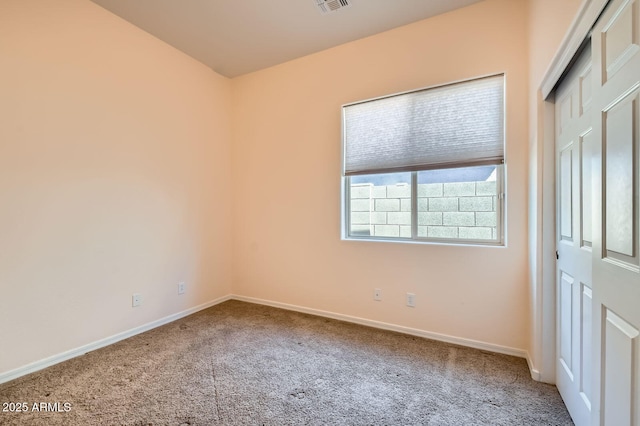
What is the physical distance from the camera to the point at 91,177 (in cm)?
244

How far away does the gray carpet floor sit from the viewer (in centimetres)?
164

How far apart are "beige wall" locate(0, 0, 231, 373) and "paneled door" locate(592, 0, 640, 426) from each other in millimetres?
3383

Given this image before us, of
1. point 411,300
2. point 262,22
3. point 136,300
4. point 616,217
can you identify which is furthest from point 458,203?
point 136,300

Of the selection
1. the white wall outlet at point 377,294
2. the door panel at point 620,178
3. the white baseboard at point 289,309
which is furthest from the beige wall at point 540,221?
the white wall outlet at point 377,294

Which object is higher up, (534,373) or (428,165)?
(428,165)

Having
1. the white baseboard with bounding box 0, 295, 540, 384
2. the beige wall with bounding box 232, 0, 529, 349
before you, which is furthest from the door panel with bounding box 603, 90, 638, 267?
the white baseboard with bounding box 0, 295, 540, 384

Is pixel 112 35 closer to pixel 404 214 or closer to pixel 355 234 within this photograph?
pixel 355 234

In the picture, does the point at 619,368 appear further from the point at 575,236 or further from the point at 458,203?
the point at 458,203

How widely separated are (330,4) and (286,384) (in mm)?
3136

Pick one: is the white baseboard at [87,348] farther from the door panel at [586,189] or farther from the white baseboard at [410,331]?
the door panel at [586,189]

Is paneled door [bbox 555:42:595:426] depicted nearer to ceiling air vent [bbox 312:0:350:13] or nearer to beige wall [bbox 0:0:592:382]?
beige wall [bbox 0:0:592:382]

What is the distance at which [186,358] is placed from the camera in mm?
2291

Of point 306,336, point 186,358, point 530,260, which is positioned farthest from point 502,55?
point 186,358

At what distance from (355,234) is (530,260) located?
160 centimetres
